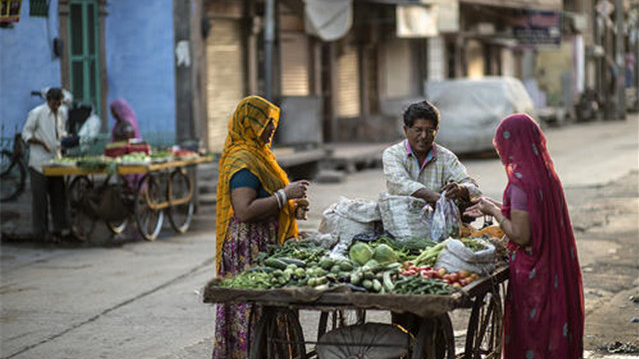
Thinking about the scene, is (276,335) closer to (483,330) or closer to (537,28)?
(483,330)

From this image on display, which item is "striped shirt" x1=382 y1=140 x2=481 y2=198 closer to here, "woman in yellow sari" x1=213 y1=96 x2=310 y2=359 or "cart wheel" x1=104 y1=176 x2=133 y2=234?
"woman in yellow sari" x1=213 y1=96 x2=310 y2=359

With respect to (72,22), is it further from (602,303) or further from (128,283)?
(602,303)

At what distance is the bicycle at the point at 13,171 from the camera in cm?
1289

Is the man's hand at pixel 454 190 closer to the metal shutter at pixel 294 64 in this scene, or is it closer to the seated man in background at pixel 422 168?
the seated man in background at pixel 422 168

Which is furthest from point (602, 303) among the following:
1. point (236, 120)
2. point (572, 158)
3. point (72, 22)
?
point (572, 158)

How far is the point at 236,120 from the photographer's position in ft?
19.7

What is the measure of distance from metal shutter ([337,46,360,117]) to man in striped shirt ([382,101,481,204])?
20717 mm

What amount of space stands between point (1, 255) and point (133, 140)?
2241mm

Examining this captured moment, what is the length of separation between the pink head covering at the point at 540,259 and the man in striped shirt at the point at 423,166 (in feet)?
1.94

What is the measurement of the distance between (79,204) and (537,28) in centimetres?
2665

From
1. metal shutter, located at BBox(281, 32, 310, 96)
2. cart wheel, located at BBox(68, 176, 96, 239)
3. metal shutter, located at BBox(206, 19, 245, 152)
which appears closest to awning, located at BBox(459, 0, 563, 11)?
metal shutter, located at BBox(281, 32, 310, 96)

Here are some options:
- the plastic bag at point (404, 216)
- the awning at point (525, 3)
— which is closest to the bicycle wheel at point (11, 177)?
the plastic bag at point (404, 216)

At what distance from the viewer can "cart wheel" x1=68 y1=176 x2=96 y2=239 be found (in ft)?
42.6

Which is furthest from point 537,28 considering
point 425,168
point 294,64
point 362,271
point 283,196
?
point 362,271
